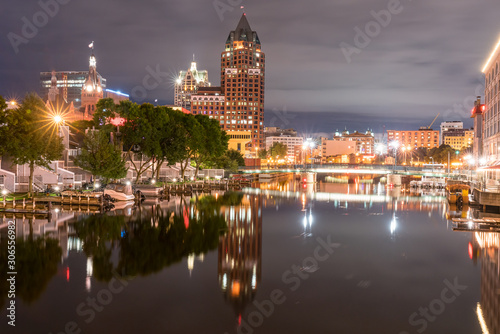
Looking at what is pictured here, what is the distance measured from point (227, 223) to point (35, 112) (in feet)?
90.4

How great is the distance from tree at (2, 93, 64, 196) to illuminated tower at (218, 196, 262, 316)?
22.7 meters

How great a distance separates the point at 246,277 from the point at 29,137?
36261 mm

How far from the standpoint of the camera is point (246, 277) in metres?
25.9

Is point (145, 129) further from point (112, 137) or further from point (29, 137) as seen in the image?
point (29, 137)

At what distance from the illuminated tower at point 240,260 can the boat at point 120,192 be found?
15324 mm

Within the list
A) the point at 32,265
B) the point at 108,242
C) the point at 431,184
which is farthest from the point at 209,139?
the point at 32,265

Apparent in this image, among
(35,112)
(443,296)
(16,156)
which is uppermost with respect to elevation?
(35,112)

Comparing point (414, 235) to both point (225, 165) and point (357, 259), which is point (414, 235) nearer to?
point (357, 259)

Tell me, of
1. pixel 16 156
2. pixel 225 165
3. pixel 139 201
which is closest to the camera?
pixel 16 156

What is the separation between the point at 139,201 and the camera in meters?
60.0

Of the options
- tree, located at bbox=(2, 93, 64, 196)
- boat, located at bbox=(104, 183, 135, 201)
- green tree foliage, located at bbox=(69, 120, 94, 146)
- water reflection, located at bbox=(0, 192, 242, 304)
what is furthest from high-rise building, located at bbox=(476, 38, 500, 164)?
green tree foliage, located at bbox=(69, 120, 94, 146)

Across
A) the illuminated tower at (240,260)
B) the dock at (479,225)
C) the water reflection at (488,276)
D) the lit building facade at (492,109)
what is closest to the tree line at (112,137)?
the illuminated tower at (240,260)

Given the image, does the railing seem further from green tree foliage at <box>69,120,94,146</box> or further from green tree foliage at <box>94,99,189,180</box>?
green tree foliage at <box>69,120,94,146</box>

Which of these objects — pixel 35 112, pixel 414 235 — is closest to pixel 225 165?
pixel 35 112
